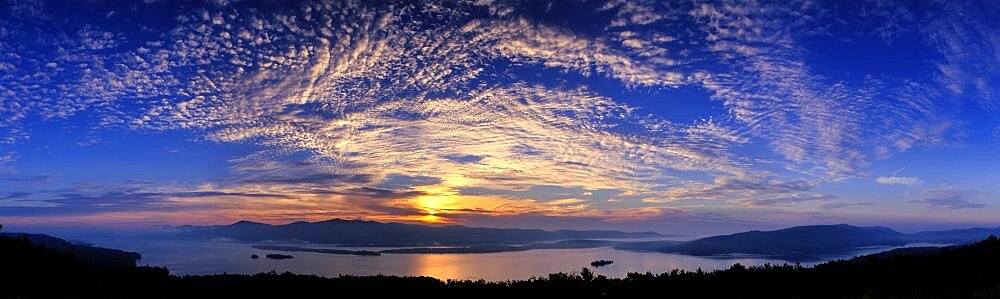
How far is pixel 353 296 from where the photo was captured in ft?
66.1

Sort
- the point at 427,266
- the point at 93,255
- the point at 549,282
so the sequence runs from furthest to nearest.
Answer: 1. the point at 427,266
2. the point at 93,255
3. the point at 549,282

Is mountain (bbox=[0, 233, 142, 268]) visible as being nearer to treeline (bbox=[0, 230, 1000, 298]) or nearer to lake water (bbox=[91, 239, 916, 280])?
treeline (bbox=[0, 230, 1000, 298])

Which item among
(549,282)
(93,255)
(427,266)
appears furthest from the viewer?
(427,266)

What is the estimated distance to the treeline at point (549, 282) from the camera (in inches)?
770

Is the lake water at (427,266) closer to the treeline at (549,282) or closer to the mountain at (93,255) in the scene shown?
the mountain at (93,255)

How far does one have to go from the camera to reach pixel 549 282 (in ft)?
70.7

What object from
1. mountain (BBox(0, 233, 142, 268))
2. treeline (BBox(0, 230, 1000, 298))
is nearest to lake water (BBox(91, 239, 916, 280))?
mountain (BBox(0, 233, 142, 268))

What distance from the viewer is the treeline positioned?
1956 centimetres

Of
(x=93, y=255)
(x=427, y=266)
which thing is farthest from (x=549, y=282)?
(x=93, y=255)

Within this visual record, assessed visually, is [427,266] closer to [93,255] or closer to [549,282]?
[93,255]

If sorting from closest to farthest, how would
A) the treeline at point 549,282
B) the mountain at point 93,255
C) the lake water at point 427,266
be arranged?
the treeline at point 549,282 → the mountain at point 93,255 → the lake water at point 427,266

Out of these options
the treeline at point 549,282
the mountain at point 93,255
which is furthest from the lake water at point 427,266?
the treeline at point 549,282

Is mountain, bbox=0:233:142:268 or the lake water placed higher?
mountain, bbox=0:233:142:268

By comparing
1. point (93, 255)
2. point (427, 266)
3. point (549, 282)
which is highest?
point (549, 282)
